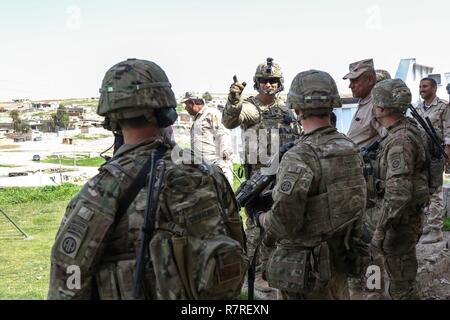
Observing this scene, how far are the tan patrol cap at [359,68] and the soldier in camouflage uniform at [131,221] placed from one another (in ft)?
10.5

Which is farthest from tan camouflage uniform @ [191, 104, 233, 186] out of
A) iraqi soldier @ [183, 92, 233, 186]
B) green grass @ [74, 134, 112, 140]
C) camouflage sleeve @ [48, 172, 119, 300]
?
green grass @ [74, 134, 112, 140]

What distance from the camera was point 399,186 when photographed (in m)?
4.40

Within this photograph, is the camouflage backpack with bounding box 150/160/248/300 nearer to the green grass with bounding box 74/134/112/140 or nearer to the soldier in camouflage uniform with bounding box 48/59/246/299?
the soldier in camouflage uniform with bounding box 48/59/246/299

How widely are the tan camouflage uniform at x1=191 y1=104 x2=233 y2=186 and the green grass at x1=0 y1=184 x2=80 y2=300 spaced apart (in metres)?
2.78

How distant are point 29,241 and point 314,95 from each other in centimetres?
632

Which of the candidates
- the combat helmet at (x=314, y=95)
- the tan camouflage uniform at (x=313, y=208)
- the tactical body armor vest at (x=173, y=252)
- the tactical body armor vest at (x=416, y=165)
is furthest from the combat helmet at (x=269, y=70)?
the tactical body armor vest at (x=173, y=252)

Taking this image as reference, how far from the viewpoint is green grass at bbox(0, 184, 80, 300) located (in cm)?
617

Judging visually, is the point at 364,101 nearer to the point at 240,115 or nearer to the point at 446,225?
the point at 240,115

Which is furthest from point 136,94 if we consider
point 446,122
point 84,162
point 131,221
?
point 84,162

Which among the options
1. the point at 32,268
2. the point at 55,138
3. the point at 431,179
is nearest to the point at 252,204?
the point at 431,179

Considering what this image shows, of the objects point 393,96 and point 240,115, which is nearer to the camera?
point 393,96

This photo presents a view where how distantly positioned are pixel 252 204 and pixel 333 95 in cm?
91

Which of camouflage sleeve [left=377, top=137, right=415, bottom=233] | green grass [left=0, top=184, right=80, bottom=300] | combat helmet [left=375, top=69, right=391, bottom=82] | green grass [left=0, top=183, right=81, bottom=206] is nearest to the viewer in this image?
camouflage sleeve [left=377, top=137, right=415, bottom=233]

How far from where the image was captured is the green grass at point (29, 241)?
6168mm
